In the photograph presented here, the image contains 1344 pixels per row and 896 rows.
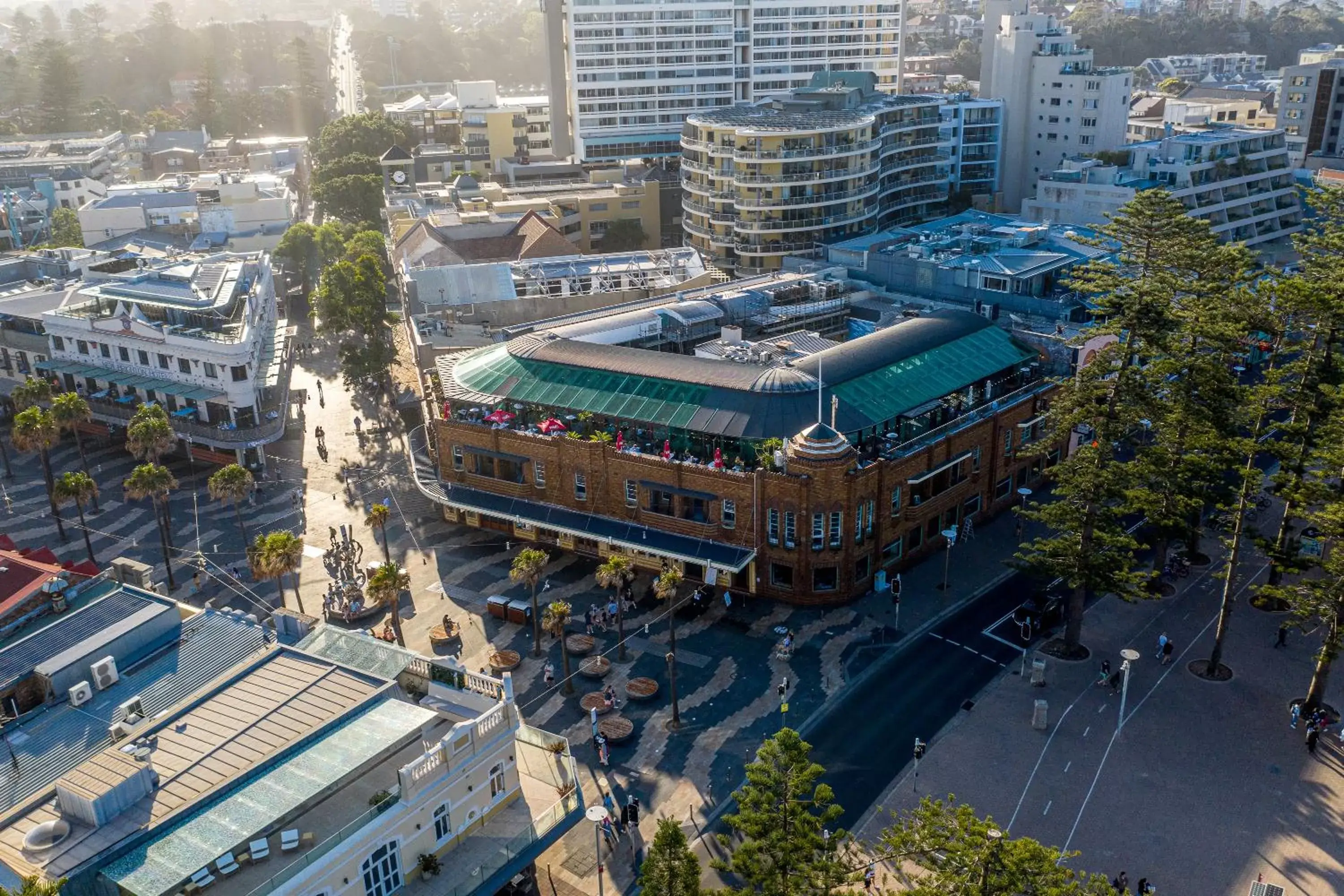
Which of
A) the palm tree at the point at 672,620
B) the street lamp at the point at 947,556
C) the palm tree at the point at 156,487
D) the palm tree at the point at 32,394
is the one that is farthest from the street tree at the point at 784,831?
the palm tree at the point at 32,394

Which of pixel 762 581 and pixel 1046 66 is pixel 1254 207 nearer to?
pixel 1046 66

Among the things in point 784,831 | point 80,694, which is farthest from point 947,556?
point 80,694

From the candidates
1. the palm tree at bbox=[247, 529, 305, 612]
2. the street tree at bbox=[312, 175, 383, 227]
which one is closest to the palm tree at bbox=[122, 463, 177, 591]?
the palm tree at bbox=[247, 529, 305, 612]

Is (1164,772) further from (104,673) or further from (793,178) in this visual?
(793,178)

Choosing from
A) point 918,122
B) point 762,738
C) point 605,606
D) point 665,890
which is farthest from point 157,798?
point 918,122

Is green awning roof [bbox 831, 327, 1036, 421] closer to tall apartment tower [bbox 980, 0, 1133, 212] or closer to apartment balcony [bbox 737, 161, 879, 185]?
apartment balcony [bbox 737, 161, 879, 185]

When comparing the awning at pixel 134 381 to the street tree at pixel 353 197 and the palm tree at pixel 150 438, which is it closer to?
the palm tree at pixel 150 438

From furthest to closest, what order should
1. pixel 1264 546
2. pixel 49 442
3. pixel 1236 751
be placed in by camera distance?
pixel 49 442, pixel 1264 546, pixel 1236 751
